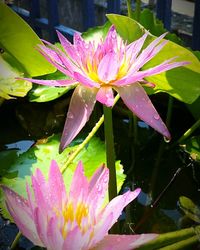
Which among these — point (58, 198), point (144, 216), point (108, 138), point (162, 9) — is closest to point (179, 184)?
point (144, 216)

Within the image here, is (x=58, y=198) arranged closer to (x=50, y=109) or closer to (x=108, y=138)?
(x=108, y=138)

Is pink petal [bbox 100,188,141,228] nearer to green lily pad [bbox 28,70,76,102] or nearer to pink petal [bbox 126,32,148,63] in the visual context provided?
pink petal [bbox 126,32,148,63]

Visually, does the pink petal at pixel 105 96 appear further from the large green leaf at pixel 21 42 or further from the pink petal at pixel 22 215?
the large green leaf at pixel 21 42

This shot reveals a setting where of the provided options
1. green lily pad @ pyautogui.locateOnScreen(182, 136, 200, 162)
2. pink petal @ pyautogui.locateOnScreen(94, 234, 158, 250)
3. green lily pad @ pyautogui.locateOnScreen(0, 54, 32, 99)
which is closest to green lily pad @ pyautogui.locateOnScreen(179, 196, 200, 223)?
green lily pad @ pyautogui.locateOnScreen(182, 136, 200, 162)

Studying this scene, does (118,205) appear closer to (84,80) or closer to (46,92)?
(84,80)

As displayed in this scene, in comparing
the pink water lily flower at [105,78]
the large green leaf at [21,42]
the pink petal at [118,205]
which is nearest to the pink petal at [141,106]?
the pink water lily flower at [105,78]

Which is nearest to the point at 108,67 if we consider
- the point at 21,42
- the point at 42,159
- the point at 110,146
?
the point at 110,146
